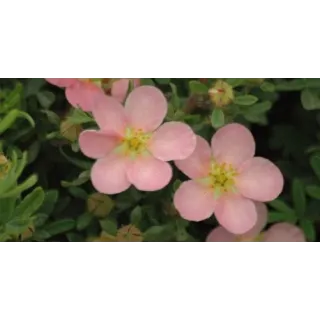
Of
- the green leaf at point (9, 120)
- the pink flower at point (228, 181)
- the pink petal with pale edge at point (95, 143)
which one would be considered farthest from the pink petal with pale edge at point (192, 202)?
the green leaf at point (9, 120)

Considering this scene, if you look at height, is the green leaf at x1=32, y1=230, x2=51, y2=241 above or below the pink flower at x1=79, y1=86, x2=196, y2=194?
below

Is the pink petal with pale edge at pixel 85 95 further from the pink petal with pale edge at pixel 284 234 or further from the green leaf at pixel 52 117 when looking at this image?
the pink petal with pale edge at pixel 284 234

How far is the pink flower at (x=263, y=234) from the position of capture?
3.34ft

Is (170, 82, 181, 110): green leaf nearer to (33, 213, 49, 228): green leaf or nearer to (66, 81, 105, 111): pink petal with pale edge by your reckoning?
(66, 81, 105, 111): pink petal with pale edge

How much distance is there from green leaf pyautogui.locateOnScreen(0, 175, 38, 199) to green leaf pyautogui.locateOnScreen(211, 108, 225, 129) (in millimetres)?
235

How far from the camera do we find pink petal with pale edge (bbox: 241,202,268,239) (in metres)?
1.02

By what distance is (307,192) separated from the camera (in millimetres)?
1029

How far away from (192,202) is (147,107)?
13cm

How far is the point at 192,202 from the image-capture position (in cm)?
100

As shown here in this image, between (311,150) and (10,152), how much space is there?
395 millimetres

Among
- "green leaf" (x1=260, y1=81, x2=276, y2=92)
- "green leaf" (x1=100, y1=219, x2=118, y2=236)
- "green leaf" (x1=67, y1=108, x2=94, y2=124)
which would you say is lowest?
"green leaf" (x1=100, y1=219, x2=118, y2=236)

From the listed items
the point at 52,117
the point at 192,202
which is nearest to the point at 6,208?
the point at 52,117

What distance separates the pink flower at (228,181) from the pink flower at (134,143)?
2 centimetres

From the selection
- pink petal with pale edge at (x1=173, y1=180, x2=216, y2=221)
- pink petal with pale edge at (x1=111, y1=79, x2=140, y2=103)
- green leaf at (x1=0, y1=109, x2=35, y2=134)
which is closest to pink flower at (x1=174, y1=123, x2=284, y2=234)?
pink petal with pale edge at (x1=173, y1=180, x2=216, y2=221)
